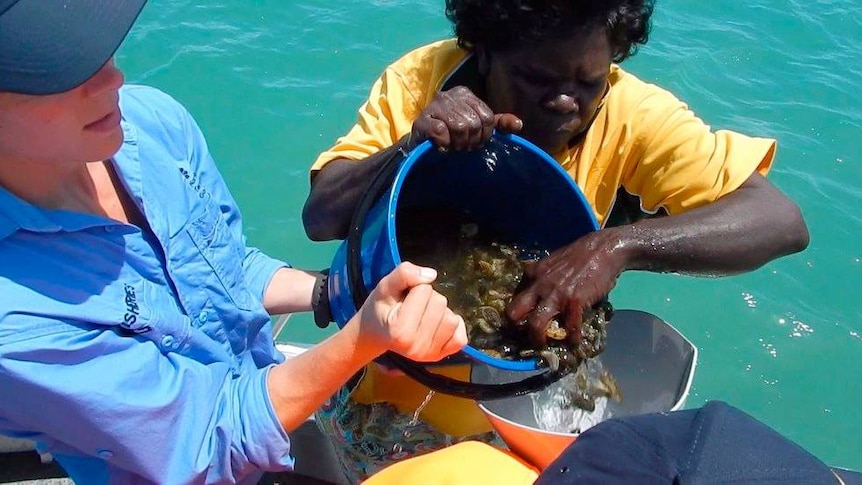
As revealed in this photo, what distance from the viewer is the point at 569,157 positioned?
2.10 meters

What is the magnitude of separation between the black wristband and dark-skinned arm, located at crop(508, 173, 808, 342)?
22.2 inches

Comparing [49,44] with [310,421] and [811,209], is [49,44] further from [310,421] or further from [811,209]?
[811,209]

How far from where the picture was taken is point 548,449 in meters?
1.58

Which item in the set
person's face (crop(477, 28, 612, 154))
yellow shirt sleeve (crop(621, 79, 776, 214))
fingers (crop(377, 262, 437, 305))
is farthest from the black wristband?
yellow shirt sleeve (crop(621, 79, 776, 214))

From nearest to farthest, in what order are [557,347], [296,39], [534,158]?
[557,347] < [534,158] < [296,39]

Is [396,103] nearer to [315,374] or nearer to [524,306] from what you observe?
[524,306]

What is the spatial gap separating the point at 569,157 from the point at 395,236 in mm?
706

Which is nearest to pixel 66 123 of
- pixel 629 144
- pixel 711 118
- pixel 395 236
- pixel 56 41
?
pixel 56 41

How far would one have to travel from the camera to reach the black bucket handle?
1.67 metres

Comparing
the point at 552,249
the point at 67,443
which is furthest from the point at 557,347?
the point at 67,443

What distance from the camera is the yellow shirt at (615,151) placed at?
1.95 meters

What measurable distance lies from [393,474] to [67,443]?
659mm

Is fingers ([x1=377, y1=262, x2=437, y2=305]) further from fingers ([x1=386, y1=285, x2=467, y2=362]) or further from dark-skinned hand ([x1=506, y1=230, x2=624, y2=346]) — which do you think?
dark-skinned hand ([x1=506, y1=230, x2=624, y2=346])

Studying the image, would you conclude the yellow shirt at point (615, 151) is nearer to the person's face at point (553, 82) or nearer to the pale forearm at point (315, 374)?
the person's face at point (553, 82)
